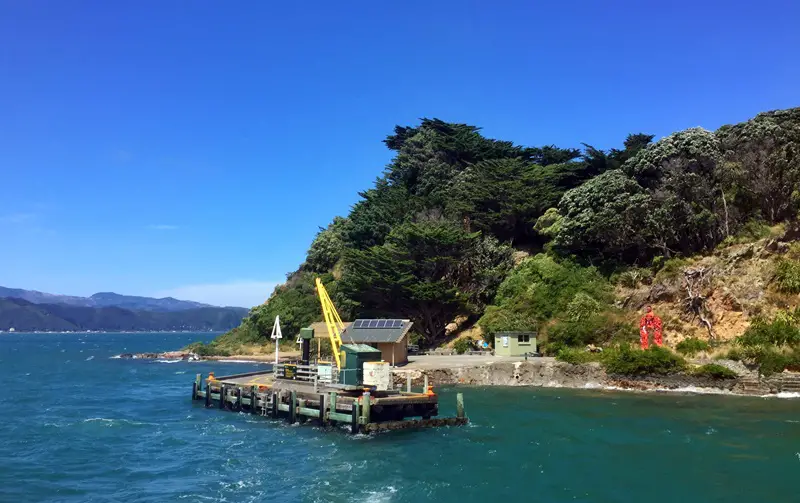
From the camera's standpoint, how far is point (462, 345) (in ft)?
182

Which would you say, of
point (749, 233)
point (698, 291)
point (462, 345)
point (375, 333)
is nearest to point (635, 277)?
point (698, 291)

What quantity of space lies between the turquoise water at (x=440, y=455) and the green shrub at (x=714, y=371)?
9.82ft

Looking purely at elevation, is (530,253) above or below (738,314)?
above

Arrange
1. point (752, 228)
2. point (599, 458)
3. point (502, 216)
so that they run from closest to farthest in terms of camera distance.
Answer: point (599, 458) → point (752, 228) → point (502, 216)

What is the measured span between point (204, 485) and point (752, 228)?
4569cm

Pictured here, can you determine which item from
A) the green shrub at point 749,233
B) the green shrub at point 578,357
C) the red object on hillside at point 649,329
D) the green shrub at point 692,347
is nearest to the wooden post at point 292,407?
the green shrub at point 578,357

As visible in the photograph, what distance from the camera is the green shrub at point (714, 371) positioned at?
36.9 meters

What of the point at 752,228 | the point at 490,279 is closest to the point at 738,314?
the point at 752,228

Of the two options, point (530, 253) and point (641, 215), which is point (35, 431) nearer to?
point (641, 215)

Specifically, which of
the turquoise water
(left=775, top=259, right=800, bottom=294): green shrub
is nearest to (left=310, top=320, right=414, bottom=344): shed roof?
the turquoise water

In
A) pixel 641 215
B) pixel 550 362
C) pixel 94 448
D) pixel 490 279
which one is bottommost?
pixel 94 448

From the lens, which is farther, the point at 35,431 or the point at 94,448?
the point at 35,431

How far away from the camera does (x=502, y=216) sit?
67125 millimetres

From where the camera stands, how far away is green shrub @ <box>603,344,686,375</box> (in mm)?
38969
